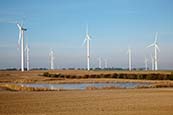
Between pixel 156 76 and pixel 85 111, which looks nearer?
pixel 85 111

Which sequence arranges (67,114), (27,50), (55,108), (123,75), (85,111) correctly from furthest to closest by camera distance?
1. (27,50)
2. (123,75)
3. (55,108)
4. (85,111)
5. (67,114)

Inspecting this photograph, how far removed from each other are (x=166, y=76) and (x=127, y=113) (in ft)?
206

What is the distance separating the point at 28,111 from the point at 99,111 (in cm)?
472

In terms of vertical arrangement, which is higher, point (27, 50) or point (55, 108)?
point (27, 50)

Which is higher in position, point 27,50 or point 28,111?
point 27,50

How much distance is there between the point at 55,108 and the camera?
26781 millimetres

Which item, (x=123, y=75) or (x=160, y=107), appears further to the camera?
(x=123, y=75)

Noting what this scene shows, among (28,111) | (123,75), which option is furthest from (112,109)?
(123,75)

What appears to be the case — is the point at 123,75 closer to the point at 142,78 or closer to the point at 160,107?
the point at 142,78

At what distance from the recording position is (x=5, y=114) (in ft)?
77.7

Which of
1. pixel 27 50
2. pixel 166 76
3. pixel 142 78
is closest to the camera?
pixel 166 76

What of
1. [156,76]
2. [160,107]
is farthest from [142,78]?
[160,107]

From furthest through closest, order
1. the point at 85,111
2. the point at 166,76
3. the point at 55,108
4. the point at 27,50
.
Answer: the point at 27,50 < the point at 166,76 < the point at 55,108 < the point at 85,111

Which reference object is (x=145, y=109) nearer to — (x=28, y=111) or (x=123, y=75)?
(x=28, y=111)
